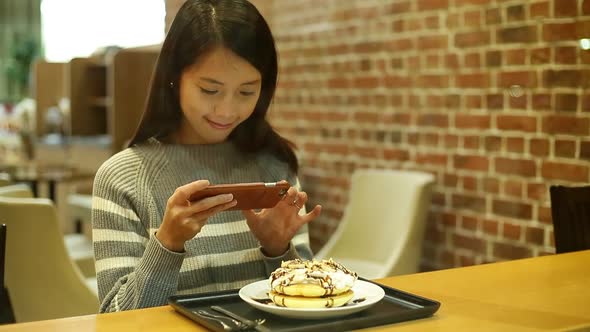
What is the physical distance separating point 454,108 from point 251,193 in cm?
206

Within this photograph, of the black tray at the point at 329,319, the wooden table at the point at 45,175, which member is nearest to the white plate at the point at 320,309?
the black tray at the point at 329,319

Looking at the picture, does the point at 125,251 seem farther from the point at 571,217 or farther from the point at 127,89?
the point at 127,89

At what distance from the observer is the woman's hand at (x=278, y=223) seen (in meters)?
1.68

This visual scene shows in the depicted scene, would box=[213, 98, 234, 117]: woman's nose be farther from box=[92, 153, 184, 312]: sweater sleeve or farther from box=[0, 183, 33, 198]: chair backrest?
box=[0, 183, 33, 198]: chair backrest

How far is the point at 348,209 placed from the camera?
382 centimetres

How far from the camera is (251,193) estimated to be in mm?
1444

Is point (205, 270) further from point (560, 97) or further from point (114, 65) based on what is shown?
point (114, 65)

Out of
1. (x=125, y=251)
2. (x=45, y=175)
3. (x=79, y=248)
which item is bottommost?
(x=79, y=248)

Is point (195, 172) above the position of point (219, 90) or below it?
below

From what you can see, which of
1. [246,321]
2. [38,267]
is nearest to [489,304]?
[246,321]

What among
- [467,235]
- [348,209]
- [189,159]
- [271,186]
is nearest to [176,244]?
[271,186]

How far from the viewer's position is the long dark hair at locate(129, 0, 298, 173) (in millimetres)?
1777

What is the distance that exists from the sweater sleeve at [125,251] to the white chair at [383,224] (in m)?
1.64

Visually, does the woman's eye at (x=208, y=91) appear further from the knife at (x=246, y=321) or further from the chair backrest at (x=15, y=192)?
the chair backrest at (x=15, y=192)
